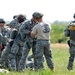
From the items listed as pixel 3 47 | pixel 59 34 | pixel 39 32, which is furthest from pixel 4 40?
pixel 59 34

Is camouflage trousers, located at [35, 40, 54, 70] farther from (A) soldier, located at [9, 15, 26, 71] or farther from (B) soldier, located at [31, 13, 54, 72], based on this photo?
(A) soldier, located at [9, 15, 26, 71]

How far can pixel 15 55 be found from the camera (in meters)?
15.5

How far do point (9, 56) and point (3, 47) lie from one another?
0.64 meters

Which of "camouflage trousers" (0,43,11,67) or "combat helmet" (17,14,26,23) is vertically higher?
"combat helmet" (17,14,26,23)

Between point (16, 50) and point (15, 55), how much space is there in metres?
0.29

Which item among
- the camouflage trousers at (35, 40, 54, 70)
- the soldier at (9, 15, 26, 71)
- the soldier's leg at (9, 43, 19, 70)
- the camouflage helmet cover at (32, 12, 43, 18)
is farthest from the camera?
the soldier's leg at (9, 43, 19, 70)

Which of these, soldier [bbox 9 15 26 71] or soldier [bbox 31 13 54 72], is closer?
soldier [bbox 31 13 54 72]

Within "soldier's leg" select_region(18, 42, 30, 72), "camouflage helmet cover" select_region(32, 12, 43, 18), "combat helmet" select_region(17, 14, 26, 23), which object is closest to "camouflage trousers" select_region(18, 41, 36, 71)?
"soldier's leg" select_region(18, 42, 30, 72)

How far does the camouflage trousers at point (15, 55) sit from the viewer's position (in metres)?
15.2

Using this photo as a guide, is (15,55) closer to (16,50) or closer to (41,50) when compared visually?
(16,50)

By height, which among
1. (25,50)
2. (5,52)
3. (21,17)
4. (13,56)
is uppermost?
(21,17)

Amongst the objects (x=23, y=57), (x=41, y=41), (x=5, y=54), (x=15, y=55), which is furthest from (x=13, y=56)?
(x=41, y=41)

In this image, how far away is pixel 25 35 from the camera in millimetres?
14758

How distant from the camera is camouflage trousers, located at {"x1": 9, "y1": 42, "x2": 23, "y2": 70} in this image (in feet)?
49.9
